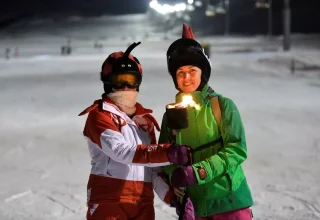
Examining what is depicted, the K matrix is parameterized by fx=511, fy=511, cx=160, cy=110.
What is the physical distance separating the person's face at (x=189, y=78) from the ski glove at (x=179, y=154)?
1.22 feet

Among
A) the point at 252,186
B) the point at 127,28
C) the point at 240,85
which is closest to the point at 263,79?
the point at 240,85

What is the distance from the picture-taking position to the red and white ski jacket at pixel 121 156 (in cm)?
257

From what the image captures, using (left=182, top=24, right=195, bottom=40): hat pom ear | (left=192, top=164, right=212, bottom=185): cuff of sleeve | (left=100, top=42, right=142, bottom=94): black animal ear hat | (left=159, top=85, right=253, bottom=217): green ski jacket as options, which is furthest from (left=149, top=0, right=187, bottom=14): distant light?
(left=192, top=164, right=212, bottom=185): cuff of sleeve

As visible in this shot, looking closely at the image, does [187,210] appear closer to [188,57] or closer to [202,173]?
[202,173]

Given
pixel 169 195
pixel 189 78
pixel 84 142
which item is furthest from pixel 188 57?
pixel 84 142

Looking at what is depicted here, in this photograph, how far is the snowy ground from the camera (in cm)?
481

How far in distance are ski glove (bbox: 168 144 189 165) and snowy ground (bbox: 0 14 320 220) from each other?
2.12 meters

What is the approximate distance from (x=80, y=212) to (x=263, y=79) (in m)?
11.9

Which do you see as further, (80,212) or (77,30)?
(77,30)

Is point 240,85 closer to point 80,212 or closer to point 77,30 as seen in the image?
point 80,212

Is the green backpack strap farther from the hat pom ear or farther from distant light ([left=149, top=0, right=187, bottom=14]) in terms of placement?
distant light ([left=149, top=0, right=187, bottom=14])

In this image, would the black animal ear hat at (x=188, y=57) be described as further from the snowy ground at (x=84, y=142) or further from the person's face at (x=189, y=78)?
the snowy ground at (x=84, y=142)

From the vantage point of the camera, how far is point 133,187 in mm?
2729

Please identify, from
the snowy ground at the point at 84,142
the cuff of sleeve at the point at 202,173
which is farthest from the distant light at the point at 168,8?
the cuff of sleeve at the point at 202,173
